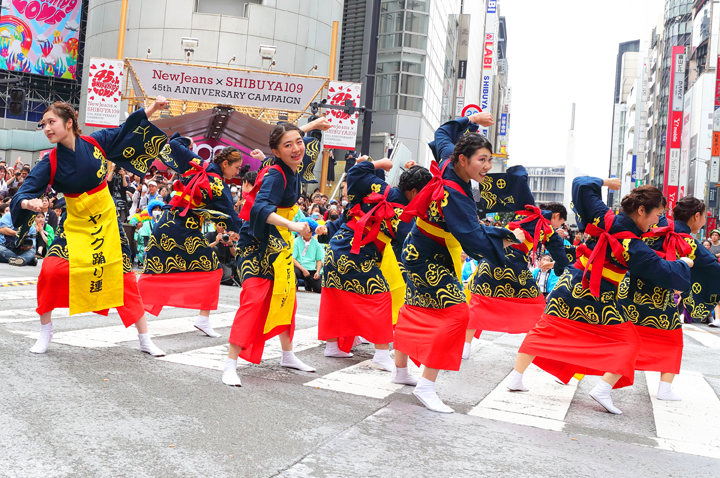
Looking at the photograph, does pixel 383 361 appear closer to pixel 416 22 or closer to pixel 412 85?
pixel 412 85

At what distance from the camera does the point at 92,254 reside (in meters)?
4.76

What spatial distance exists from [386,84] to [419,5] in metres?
4.49

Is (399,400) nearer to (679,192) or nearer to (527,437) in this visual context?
(527,437)

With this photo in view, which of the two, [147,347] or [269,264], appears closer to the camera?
[269,264]

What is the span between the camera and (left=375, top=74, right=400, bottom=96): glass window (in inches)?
1427

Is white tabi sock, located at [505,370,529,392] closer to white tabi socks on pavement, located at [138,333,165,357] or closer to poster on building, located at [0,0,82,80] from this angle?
white tabi socks on pavement, located at [138,333,165,357]

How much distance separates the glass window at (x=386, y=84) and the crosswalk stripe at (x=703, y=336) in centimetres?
2616

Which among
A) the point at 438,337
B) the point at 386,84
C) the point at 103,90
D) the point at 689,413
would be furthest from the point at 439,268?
the point at 386,84

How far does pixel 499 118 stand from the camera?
95.2m

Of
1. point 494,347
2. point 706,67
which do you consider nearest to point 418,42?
point 706,67

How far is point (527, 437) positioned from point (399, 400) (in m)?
0.89

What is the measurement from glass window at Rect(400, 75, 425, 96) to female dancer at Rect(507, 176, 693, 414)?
3237cm

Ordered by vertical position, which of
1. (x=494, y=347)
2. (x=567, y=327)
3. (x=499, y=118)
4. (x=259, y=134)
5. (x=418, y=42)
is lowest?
(x=494, y=347)

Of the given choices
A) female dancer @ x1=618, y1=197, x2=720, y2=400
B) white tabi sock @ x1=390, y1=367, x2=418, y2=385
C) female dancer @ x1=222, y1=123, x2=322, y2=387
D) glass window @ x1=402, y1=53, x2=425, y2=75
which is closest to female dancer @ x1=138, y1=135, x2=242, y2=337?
female dancer @ x1=222, y1=123, x2=322, y2=387
